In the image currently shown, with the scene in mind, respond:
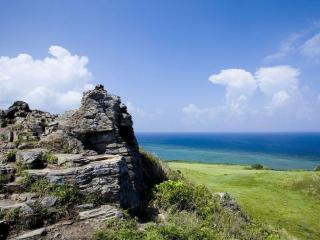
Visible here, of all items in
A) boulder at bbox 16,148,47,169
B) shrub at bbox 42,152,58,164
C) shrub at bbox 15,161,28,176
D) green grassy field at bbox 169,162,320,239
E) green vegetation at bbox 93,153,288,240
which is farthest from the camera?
green grassy field at bbox 169,162,320,239

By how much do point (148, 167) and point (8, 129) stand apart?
8.34 meters

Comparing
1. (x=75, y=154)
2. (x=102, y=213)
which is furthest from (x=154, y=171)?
(x=102, y=213)

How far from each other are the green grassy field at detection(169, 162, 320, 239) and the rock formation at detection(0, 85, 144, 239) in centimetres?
1786

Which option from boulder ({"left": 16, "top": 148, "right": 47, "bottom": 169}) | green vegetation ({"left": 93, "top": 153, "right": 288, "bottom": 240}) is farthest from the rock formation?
green vegetation ({"left": 93, "top": 153, "right": 288, "bottom": 240})

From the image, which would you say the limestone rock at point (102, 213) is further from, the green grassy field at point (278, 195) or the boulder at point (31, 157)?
the green grassy field at point (278, 195)

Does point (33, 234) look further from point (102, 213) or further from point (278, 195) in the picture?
point (278, 195)

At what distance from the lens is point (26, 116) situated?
21641 mm

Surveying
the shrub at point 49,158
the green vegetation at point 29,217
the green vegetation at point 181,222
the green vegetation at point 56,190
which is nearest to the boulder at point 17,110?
the shrub at point 49,158

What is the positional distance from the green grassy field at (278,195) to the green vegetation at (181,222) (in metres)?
12.5

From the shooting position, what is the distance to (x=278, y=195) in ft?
144

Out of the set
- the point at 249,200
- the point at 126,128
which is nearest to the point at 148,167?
the point at 126,128

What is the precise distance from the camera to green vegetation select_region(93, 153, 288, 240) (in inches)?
506

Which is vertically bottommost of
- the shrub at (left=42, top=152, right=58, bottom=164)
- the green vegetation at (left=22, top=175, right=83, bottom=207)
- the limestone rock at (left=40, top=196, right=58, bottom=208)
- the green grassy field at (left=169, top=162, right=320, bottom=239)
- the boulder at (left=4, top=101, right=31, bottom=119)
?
the green grassy field at (left=169, top=162, right=320, bottom=239)

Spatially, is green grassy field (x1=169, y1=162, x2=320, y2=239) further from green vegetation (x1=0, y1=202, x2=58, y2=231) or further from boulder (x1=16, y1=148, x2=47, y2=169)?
green vegetation (x1=0, y1=202, x2=58, y2=231)
